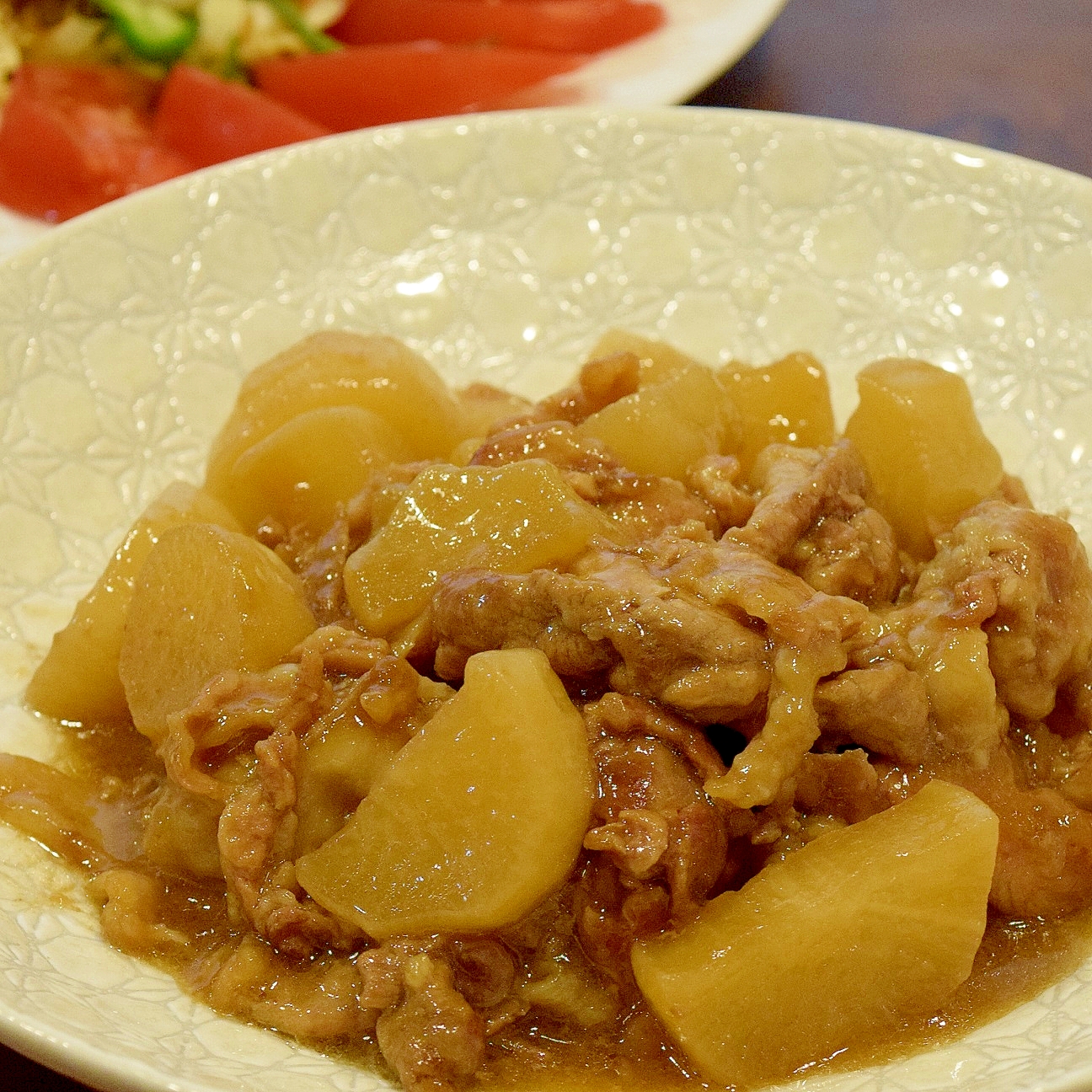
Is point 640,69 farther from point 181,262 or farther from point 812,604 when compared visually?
point 812,604

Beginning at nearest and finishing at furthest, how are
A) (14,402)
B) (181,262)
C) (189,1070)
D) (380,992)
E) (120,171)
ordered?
(189,1070) → (380,992) → (14,402) → (181,262) → (120,171)

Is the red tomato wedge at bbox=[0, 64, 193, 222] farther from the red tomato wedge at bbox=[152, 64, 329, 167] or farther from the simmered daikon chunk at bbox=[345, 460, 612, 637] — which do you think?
the simmered daikon chunk at bbox=[345, 460, 612, 637]

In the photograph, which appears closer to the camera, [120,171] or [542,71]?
[120,171]

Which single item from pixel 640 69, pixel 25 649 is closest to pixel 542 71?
pixel 640 69

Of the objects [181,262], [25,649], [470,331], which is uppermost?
[181,262]

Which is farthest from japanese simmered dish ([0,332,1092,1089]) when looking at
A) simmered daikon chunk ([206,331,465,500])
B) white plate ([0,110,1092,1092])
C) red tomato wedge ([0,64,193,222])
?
red tomato wedge ([0,64,193,222])

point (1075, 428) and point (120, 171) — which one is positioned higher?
point (120, 171)

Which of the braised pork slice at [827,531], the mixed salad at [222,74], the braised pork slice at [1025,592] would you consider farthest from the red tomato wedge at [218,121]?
the braised pork slice at [1025,592]

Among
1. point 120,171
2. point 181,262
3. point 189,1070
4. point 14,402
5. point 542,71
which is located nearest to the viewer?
point 189,1070
